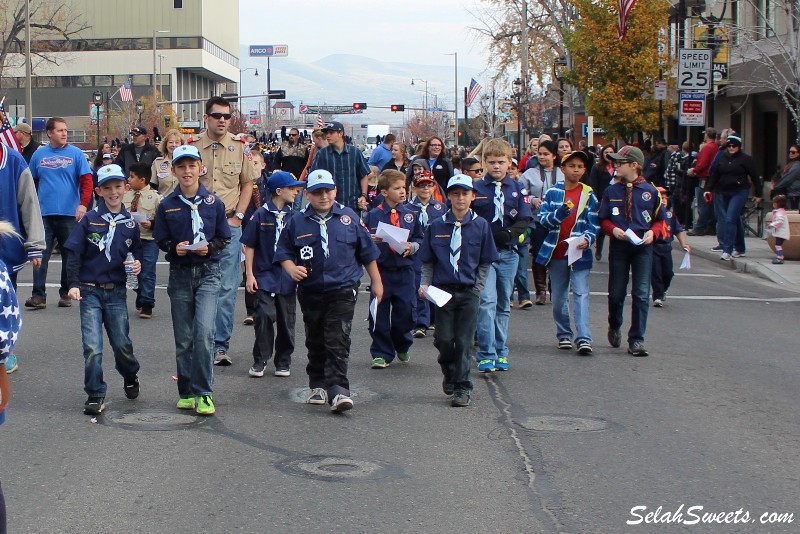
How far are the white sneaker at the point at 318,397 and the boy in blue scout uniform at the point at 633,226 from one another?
3425mm

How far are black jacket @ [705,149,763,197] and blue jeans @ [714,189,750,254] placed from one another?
0.41 feet

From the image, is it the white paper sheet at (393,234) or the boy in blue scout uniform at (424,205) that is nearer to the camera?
the white paper sheet at (393,234)

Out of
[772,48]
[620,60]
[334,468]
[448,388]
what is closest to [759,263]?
[448,388]

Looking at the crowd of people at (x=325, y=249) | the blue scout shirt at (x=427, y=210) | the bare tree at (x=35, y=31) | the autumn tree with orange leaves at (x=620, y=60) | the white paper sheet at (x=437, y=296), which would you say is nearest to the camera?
the crowd of people at (x=325, y=249)

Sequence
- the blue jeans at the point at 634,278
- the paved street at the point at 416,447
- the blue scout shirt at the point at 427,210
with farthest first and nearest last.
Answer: the blue jeans at the point at 634,278, the blue scout shirt at the point at 427,210, the paved street at the point at 416,447

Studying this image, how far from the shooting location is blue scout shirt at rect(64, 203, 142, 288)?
27.0 feet

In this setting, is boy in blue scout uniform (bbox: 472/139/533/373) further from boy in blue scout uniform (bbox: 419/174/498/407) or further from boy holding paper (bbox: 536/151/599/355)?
boy in blue scout uniform (bbox: 419/174/498/407)

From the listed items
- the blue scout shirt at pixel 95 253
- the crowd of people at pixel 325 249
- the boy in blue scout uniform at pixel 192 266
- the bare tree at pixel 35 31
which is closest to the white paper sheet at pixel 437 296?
the crowd of people at pixel 325 249

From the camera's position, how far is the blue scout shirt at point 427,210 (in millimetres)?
10625

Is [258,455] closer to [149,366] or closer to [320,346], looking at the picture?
[320,346]

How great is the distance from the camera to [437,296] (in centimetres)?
848

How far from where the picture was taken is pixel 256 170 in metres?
10.7

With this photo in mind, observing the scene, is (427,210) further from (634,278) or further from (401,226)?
(634,278)

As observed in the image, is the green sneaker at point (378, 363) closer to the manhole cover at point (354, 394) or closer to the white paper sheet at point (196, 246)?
the manhole cover at point (354, 394)
